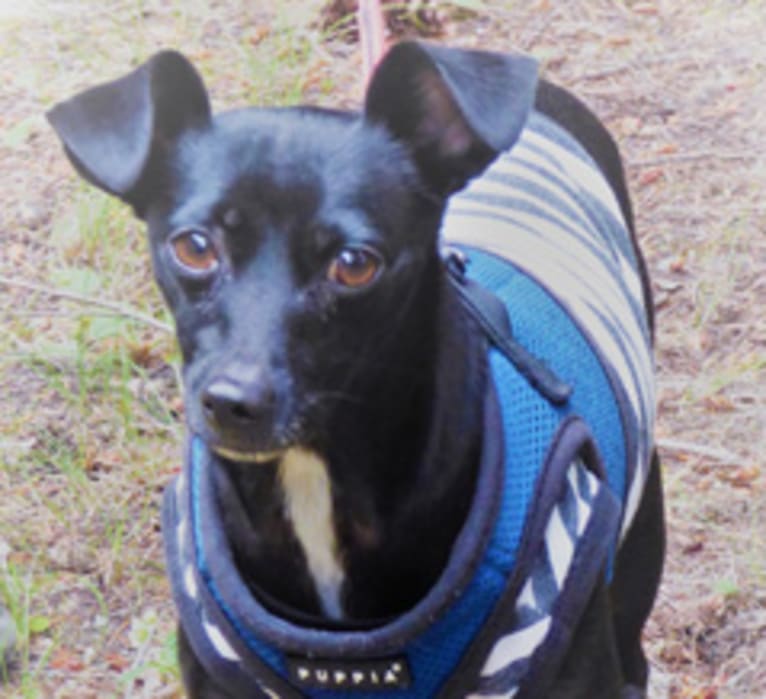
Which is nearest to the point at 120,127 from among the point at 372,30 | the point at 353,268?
the point at 353,268

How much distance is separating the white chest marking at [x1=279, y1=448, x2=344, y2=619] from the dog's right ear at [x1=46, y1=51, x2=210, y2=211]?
0.39m

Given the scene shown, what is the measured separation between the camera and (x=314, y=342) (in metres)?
2.00

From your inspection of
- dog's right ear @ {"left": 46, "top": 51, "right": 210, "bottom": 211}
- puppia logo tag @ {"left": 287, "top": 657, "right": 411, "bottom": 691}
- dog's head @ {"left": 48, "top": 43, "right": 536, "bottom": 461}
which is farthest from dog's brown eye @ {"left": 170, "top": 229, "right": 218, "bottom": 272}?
puppia logo tag @ {"left": 287, "top": 657, "right": 411, "bottom": 691}

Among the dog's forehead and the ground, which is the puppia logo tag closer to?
the dog's forehead

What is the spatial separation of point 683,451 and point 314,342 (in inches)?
69.8

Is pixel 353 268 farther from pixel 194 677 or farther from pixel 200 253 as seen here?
pixel 194 677

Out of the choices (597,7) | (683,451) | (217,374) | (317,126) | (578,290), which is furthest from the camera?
(597,7)

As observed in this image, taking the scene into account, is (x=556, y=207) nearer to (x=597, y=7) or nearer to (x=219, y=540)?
(x=219, y=540)


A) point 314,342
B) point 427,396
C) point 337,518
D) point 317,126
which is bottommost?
point 337,518

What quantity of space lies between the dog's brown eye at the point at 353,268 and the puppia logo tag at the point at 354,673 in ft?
1.58

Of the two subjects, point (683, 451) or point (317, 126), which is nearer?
point (317, 126)

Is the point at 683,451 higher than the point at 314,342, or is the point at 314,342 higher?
the point at 314,342

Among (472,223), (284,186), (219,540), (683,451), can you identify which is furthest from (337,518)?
(683,451)

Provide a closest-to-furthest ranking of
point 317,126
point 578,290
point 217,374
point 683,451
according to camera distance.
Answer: point 217,374
point 317,126
point 578,290
point 683,451
